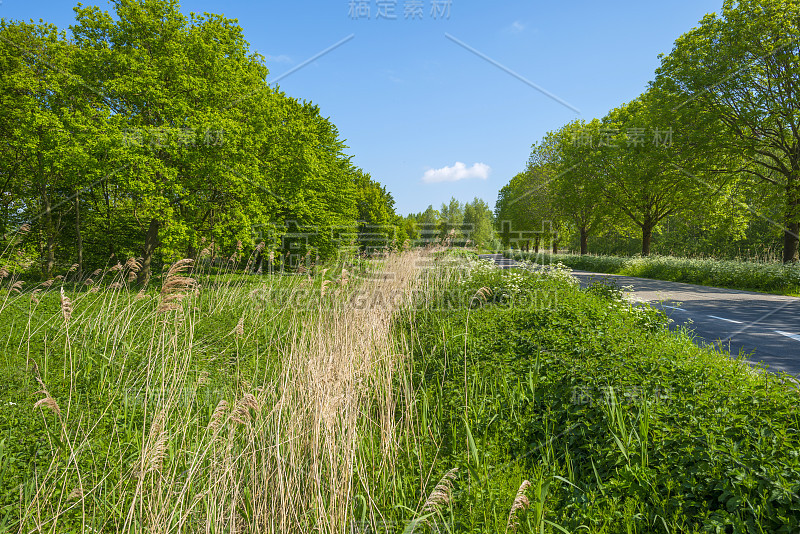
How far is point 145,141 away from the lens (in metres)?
11.8

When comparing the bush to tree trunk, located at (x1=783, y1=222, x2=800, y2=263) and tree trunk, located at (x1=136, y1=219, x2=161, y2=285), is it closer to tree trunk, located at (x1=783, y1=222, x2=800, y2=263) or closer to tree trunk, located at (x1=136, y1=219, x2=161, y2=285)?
tree trunk, located at (x1=783, y1=222, x2=800, y2=263)

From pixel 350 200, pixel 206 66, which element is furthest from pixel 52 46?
pixel 350 200

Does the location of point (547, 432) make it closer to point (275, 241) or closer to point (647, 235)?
point (275, 241)

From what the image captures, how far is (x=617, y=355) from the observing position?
13.5 feet

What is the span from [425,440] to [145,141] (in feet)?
42.4

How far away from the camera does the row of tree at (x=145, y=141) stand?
11523 mm

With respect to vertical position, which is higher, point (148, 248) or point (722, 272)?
point (148, 248)

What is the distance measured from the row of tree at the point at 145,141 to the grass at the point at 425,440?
5.16m

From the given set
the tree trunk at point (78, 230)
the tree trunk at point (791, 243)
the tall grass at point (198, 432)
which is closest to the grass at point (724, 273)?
the tree trunk at point (791, 243)

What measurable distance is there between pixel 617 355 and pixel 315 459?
11.1 ft

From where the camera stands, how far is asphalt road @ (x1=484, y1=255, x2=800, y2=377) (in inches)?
222

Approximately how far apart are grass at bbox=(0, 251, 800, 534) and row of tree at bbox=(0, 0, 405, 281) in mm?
5159

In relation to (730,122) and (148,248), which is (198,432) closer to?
(148,248)

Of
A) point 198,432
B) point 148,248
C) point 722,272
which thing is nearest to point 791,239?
point 722,272
